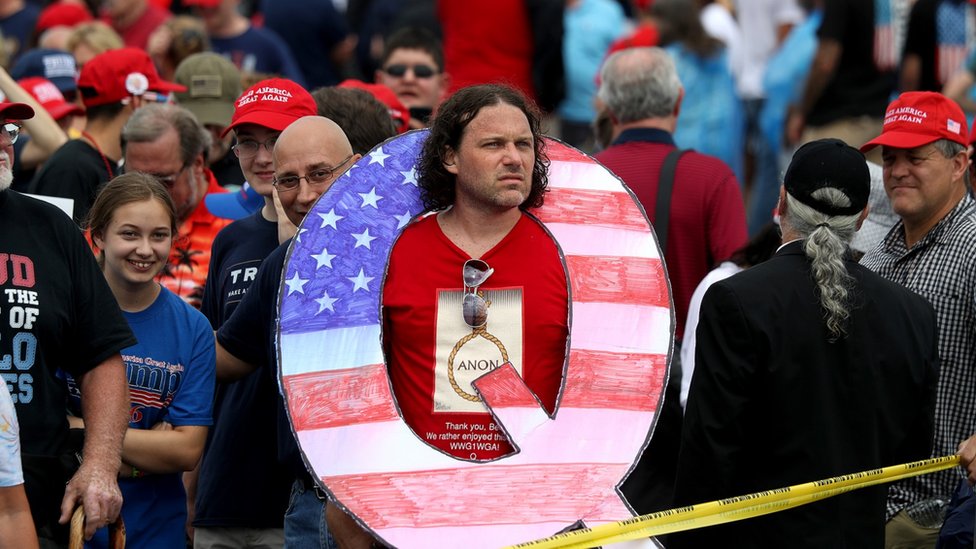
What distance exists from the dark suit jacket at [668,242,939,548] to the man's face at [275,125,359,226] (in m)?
1.42

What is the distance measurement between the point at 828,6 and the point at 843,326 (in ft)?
22.3

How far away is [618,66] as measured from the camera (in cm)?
706

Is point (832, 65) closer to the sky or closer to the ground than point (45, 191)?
closer to the sky

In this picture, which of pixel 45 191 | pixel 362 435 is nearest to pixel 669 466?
pixel 362 435

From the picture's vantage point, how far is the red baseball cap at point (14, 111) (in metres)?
4.65

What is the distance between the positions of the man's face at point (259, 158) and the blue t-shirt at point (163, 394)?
2.55 feet

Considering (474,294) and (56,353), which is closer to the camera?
(474,294)

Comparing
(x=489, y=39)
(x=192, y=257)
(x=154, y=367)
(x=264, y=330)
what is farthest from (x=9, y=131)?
(x=489, y=39)

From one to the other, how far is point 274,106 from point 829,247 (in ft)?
7.68

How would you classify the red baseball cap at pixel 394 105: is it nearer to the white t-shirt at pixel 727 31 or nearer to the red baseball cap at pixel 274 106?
the red baseball cap at pixel 274 106

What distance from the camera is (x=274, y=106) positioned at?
19.1 feet

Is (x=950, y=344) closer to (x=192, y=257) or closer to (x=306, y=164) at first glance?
(x=306, y=164)

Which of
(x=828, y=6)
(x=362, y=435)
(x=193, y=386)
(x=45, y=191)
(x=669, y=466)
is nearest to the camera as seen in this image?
(x=362, y=435)

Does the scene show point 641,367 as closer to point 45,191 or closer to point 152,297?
point 152,297
